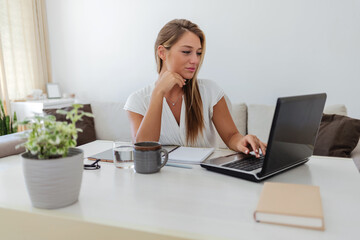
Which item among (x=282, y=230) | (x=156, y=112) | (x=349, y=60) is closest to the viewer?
(x=282, y=230)

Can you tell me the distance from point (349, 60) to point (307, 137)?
76.2 inches

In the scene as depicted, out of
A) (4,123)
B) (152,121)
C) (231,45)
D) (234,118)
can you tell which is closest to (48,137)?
(152,121)

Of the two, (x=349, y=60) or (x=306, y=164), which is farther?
(x=349, y=60)

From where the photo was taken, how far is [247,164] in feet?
3.26

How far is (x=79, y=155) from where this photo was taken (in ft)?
2.31

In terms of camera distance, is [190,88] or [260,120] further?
[260,120]

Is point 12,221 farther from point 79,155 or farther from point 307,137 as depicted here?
point 307,137

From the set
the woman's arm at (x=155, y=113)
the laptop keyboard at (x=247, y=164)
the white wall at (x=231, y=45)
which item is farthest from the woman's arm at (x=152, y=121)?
the white wall at (x=231, y=45)

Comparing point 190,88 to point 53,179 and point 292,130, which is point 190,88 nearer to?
point 292,130

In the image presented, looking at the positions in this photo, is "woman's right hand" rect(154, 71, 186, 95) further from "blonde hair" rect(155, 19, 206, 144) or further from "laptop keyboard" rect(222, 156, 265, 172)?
"laptop keyboard" rect(222, 156, 265, 172)

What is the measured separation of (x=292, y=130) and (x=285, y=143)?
0.04 meters

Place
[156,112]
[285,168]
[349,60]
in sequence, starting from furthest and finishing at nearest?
1. [349,60]
2. [156,112]
3. [285,168]

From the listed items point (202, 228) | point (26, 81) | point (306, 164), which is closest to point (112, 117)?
point (26, 81)

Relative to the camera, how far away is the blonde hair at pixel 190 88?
162 centimetres
